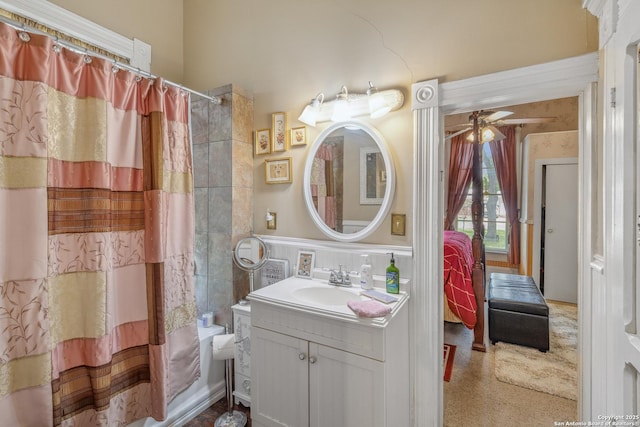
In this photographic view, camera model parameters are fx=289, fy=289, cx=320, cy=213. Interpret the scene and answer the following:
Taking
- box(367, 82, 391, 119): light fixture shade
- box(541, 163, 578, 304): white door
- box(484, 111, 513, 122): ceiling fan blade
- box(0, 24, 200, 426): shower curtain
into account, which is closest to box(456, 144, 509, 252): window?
box(541, 163, 578, 304): white door

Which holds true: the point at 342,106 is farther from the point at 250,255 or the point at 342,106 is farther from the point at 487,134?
the point at 487,134

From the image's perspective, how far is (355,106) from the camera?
1.79 metres

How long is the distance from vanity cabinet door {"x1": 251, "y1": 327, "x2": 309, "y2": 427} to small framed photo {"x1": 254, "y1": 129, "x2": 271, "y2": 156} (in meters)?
1.22

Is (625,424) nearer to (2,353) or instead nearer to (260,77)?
(2,353)

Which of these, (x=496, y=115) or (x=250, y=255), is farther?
(x=496, y=115)

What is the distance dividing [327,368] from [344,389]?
12 centimetres

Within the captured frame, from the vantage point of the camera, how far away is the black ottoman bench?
2.52m

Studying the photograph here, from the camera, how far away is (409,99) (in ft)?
5.39

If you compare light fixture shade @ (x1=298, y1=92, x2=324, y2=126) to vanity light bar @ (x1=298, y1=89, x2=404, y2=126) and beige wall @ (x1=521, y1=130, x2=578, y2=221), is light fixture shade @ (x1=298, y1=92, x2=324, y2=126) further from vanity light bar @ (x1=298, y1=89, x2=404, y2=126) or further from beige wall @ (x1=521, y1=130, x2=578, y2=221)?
beige wall @ (x1=521, y1=130, x2=578, y2=221)

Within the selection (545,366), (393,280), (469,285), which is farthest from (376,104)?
(545,366)

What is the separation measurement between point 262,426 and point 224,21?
286cm

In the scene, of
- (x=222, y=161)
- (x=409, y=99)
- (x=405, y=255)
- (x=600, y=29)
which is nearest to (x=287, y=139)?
(x=222, y=161)

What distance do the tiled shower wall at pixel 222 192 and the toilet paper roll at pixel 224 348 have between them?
→ 215mm

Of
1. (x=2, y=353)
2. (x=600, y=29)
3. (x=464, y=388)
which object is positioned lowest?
(x=464, y=388)
